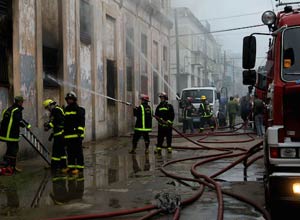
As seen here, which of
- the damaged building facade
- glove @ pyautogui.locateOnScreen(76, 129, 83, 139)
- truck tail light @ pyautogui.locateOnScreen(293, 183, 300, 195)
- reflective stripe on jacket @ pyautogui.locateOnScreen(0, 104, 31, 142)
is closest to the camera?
truck tail light @ pyautogui.locateOnScreen(293, 183, 300, 195)

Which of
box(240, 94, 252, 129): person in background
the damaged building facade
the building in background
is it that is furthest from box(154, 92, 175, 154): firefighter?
the building in background

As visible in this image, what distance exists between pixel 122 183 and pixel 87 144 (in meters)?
7.14

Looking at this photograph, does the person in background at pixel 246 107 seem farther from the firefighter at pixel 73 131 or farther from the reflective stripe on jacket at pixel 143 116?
the firefighter at pixel 73 131

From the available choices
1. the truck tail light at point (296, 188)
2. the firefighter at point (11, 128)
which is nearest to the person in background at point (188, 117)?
the firefighter at point (11, 128)

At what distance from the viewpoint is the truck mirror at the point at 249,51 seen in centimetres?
604

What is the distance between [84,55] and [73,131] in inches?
279

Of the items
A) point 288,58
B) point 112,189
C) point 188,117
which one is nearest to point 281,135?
point 288,58

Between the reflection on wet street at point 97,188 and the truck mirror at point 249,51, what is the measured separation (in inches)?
76.9

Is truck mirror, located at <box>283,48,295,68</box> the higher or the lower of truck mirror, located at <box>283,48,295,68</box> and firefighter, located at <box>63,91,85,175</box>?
the higher

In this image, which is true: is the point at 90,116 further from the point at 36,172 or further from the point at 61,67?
the point at 36,172

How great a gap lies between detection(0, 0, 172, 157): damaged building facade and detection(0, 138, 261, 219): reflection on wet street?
229 cm

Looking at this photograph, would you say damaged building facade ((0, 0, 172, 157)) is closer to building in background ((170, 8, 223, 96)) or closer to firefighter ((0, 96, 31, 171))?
firefighter ((0, 96, 31, 171))

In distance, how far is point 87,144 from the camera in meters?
15.3

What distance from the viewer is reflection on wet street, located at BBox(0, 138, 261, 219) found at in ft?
20.9
